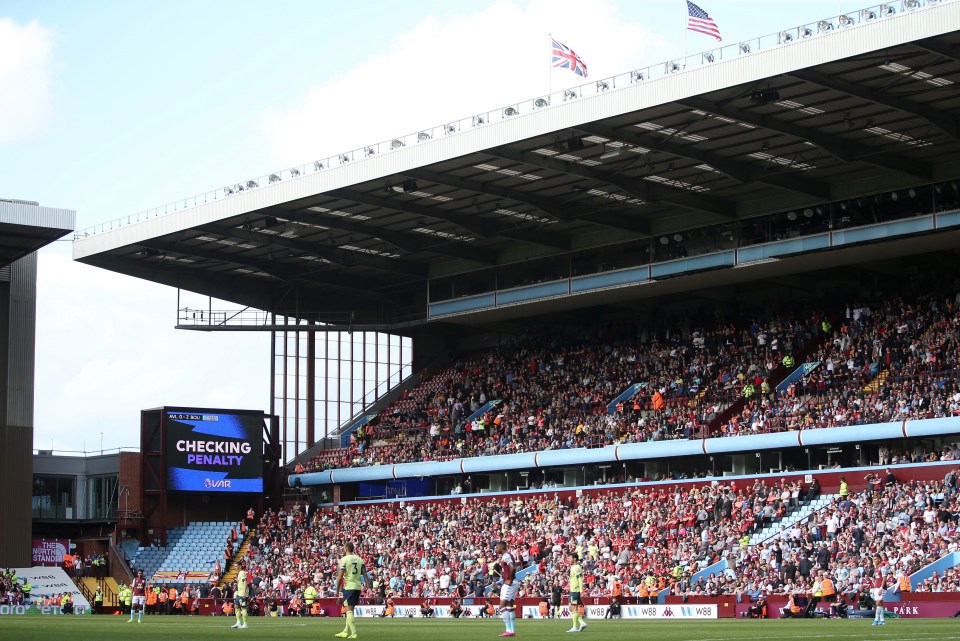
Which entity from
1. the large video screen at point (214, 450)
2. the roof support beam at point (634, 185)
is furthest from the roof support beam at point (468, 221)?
the large video screen at point (214, 450)

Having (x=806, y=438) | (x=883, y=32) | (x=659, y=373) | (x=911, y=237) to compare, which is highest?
(x=883, y=32)

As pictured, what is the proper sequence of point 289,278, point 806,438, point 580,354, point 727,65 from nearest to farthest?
1. point 727,65
2. point 806,438
3. point 580,354
4. point 289,278

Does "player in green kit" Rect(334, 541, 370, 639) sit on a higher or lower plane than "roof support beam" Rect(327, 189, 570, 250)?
lower

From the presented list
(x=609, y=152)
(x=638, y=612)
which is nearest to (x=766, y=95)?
(x=609, y=152)

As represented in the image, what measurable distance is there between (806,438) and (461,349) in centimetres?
3034

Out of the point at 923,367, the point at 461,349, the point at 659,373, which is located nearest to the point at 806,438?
the point at 923,367

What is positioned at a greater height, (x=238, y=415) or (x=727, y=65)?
(x=727, y=65)

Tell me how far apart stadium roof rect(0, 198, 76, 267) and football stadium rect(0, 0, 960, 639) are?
0.44 m

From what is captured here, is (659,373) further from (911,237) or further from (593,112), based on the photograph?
(593,112)

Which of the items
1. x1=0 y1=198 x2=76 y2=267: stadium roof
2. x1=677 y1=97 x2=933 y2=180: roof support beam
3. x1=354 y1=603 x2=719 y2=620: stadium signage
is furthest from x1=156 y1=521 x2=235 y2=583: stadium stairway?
x1=677 y1=97 x2=933 y2=180: roof support beam

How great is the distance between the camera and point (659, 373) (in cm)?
5991

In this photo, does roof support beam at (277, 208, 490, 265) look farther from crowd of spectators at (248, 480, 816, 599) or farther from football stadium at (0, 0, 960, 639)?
crowd of spectators at (248, 480, 816, 599)

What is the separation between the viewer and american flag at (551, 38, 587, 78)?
46.8 metres

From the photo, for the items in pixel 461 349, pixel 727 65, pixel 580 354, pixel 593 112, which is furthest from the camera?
pixel 461 349
